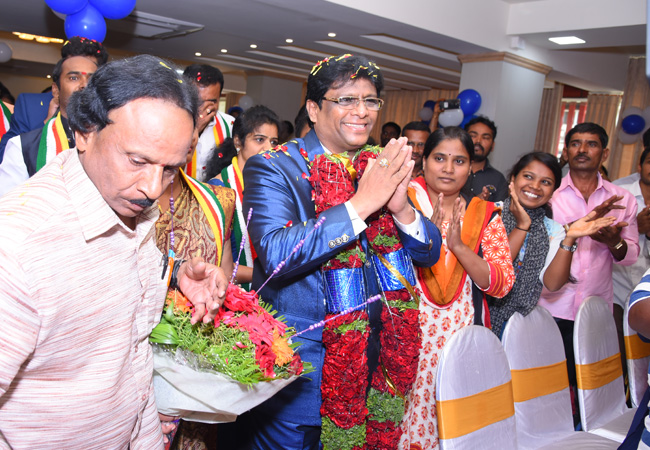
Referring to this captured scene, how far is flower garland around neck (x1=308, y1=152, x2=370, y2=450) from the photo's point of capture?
1.56m

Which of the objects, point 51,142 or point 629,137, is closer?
point 51,142

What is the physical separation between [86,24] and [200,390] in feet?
11.0

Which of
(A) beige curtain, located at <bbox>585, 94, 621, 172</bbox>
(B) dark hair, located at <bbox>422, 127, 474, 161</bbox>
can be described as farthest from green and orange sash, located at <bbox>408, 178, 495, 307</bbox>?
(A) beige curtain, located at <bbox>585, 94, 621, 172</bbox>

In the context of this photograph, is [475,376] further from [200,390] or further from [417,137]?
[417,137]

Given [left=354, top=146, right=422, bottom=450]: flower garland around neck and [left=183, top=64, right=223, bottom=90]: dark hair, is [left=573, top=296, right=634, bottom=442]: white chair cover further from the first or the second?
[left=183, top=64, right=223, bottom=90]: dark hair

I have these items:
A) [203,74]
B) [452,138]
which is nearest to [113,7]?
[203,74]

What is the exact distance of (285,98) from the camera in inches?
528

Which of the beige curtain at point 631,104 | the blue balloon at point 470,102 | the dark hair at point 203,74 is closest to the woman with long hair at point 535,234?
the dark hair at point 203,74

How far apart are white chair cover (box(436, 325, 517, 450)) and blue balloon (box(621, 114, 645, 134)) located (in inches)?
300

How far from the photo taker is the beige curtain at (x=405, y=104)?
45.0 ft

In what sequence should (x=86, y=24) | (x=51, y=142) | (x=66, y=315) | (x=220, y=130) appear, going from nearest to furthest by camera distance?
1. (x=66, y=315)
2. (x=51, y=142)
3. (x=220, y=130)
4. (x=86, y=24)

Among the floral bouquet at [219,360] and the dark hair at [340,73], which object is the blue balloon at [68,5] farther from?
the floral bouquet at [219,360]

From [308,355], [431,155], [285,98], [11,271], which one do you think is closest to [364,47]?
[285,98]

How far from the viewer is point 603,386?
249 cm
